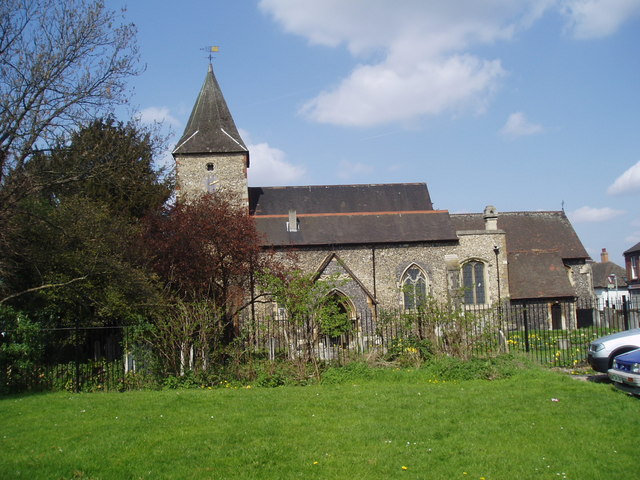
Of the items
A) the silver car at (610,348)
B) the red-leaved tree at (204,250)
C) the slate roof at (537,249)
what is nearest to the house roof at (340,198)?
the slate roof at (537,249)

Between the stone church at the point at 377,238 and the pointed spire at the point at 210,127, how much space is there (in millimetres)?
54

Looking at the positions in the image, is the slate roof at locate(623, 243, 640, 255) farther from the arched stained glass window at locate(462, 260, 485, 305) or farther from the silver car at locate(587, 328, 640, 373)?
the silver car at locate(587, 328, 640, 373)

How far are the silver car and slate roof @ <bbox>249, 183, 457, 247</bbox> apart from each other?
16110 millimetres

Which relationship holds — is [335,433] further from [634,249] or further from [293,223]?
[634,249]

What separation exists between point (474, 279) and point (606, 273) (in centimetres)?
3803

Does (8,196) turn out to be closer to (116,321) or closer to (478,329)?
(116,321)

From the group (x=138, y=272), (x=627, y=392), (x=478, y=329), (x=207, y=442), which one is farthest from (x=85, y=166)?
(x=627, y=392)

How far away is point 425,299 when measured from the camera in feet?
46.9

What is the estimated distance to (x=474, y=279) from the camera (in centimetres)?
3044

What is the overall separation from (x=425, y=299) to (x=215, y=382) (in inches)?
216

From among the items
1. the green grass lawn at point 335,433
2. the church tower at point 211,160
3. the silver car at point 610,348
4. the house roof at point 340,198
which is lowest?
the green grass lawn at point 335,433

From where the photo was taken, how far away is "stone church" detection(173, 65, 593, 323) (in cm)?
2809

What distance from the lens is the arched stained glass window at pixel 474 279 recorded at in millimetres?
30250

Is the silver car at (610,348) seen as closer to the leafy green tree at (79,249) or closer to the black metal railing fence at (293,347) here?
the black metal railing fence at (293,347)
